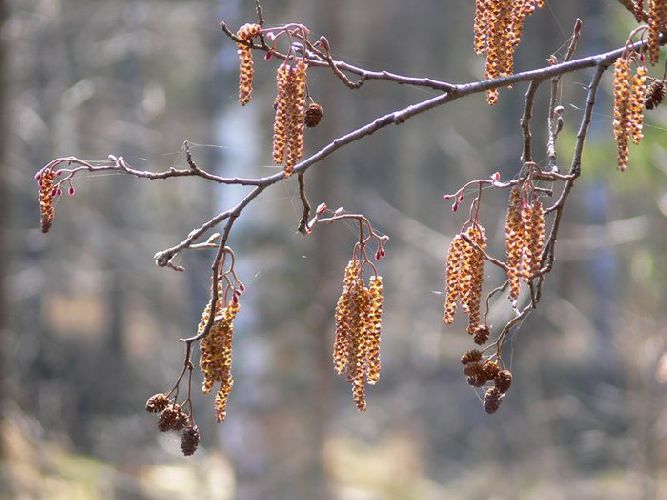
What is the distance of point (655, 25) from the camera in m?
1.37

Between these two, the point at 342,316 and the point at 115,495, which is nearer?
the point at 342,316

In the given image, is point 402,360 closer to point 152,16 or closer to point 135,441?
point 135,441

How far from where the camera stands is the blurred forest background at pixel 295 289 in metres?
6.11

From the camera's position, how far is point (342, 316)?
1523mm

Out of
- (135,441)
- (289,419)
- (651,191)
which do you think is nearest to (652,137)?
(651,191)

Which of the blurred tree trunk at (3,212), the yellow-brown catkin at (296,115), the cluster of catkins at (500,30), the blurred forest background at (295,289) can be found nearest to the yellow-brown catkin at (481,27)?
the cluster of catkins at (500,30)

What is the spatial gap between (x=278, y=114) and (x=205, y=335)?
0.34 meters

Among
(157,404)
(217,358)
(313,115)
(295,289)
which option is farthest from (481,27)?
(295,289)

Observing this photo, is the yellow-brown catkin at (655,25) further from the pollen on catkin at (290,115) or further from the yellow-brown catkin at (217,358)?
the yellow-brown catkin at (217,358)

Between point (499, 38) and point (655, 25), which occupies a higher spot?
point (499, 38)

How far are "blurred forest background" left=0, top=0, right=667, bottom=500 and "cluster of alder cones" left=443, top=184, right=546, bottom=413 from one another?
169 cm

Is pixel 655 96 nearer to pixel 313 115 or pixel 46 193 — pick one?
pixel 313 115

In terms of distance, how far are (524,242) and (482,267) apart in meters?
0.19

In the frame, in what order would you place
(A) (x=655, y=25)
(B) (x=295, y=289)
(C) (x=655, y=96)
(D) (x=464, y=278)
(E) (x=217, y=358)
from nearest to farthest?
(A) (x=655, y=25)
(E) (x=217, y=358)
(D) (x=464, y=278)
(C) (x=655, y=96)
(B) (x=295, y=289)
